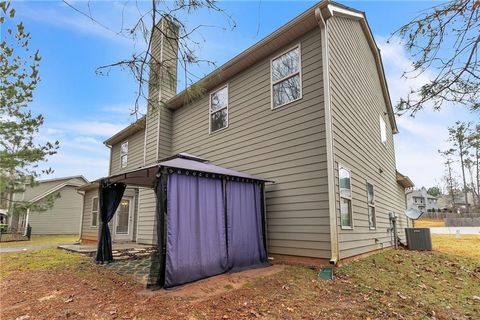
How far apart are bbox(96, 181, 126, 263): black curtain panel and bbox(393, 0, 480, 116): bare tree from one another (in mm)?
6935

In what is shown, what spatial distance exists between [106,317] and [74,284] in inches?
80.2

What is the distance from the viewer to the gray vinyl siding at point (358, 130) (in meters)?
6.67

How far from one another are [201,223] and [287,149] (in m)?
2.81

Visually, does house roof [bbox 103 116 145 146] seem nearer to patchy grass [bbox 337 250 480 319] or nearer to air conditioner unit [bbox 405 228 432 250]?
patchy grass [bbox 337 250 480 319]

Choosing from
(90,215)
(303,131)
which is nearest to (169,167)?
(303,131)

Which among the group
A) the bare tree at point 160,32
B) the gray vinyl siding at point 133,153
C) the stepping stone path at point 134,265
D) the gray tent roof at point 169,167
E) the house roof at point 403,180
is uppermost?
the gray vinyl siding at point 133,153

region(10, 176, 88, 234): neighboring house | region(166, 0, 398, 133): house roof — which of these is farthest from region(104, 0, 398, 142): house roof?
region(10, 176, 88, 234): neighboring house

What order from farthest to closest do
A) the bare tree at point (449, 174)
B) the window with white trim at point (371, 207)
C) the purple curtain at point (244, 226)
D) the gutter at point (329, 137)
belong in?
the bare tree at point (449, 174) < the window with white trim at point (371, 207) < the purple curtain at point (244, 226) < the gutter at point (329, 137)

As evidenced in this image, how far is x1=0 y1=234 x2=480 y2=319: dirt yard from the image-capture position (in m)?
3.72

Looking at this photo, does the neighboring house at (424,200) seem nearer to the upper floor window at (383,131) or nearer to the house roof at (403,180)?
the house roof at (403,180)

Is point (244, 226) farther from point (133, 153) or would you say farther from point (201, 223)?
point (133, 153)

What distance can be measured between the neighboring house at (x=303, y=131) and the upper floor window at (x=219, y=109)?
0.11 ft

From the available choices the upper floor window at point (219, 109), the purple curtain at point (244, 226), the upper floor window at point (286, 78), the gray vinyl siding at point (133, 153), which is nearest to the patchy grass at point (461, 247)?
the purple curtain at point (244, 226)

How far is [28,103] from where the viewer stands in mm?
10750
